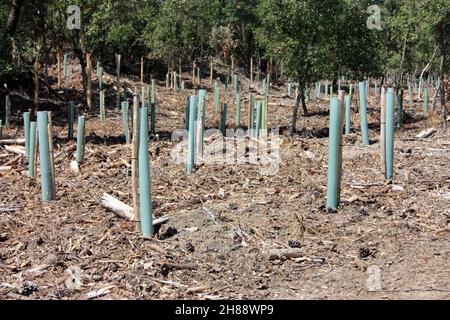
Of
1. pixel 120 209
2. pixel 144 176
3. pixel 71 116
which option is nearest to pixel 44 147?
pixel 120 209

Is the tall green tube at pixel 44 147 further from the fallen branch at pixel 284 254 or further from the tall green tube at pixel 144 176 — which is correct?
the fallen branch at pixel 284 254

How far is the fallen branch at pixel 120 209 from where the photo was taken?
594 cm

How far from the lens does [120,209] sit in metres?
6.40

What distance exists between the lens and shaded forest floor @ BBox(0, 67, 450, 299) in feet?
15.3

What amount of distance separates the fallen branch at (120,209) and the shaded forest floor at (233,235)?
7 centimetres

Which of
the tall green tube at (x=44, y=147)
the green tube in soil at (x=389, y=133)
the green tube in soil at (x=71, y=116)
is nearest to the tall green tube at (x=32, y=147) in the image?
the tall green tube at (x=44, y=147)

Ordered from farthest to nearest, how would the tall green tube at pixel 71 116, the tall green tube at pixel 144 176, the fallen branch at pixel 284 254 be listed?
the tall green tube at pixel 71 116 → the tall green tube at pixel 144 176 → the fallen branch at pixel 284 254

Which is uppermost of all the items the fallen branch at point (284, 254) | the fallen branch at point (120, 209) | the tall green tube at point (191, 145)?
the tall green tube at point (191, 145)

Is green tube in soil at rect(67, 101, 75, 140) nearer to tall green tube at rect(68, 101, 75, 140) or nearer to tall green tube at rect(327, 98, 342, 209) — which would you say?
tall green tube at rect(68, 101, 75, 140)

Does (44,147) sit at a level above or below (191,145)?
above

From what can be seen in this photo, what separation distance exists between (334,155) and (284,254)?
1.42 metres

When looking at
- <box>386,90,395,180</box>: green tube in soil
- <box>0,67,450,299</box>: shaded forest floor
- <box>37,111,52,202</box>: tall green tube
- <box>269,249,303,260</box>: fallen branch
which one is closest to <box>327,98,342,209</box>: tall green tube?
<box>0,67,450,299</box>: shaded forest floor

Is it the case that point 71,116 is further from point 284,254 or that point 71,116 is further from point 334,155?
point 284,254
